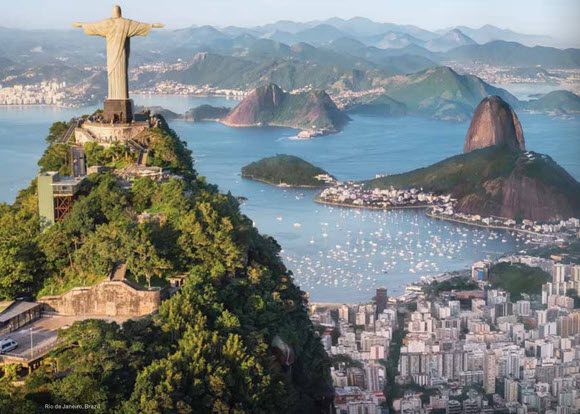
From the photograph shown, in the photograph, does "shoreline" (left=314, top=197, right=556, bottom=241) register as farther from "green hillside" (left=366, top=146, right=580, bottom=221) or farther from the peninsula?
the peninsula

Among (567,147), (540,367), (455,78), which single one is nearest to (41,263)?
(540,367)

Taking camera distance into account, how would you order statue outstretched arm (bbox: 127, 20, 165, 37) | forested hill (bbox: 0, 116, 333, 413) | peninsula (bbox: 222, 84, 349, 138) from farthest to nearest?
peninsula (bbox: 222, 84, 349, 138) → statue outstretched arm (bbox: 127, 20, 165, 37) → forested hill (bbox: 0, 116, 333, 413)

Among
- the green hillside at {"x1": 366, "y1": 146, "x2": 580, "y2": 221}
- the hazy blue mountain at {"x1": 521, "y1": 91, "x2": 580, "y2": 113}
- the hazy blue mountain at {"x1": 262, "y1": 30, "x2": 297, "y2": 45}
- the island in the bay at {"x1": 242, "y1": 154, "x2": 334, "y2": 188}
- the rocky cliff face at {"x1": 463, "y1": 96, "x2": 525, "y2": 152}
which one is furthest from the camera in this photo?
the hazy blue mountain at {"x1": 262, "y1": 30, "x2": 297, "y2": 45}

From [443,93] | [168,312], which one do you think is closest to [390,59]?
[443,93]

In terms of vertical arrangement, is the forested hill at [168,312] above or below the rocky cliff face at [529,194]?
above

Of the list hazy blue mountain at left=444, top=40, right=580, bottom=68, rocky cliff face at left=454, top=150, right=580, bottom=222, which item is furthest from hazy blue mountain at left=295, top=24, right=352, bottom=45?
rocky cliff face at left=454, top=150, right=580, bottom=222

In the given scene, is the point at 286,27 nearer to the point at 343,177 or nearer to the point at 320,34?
the point at 320,34

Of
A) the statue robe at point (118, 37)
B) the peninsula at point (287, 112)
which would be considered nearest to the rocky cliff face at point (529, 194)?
the peninsula at point (287, 112)

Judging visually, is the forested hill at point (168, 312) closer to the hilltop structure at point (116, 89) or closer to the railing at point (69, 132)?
the hilltop structure at point (116, 89)
